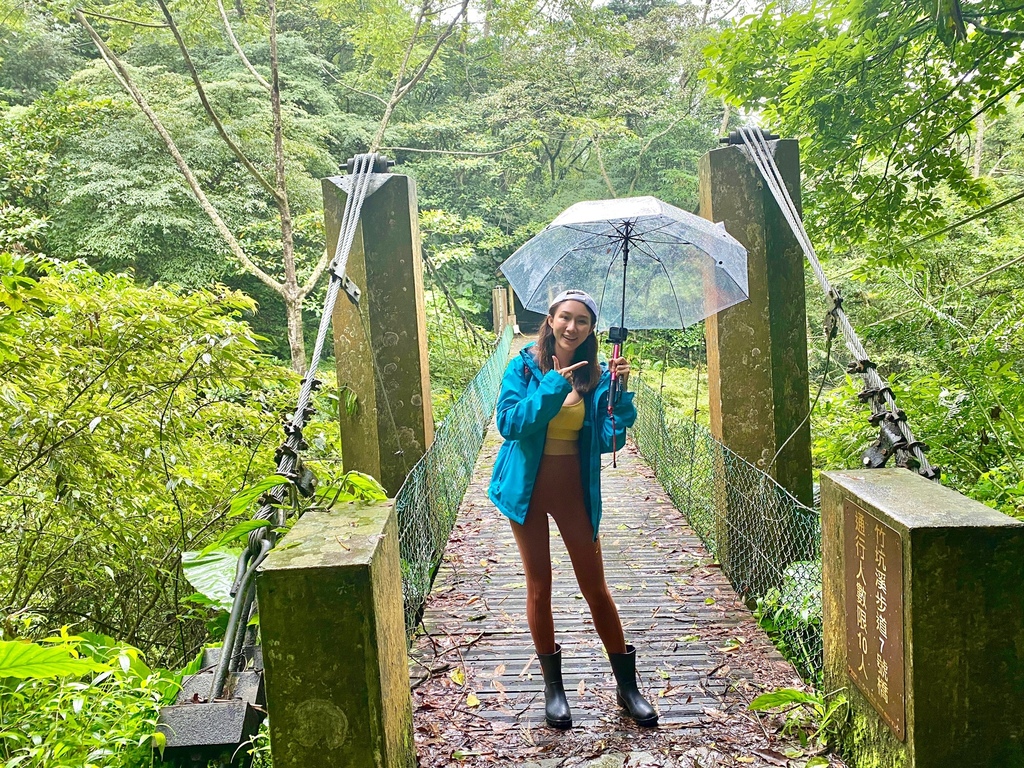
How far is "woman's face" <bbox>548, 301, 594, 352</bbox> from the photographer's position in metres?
1.79

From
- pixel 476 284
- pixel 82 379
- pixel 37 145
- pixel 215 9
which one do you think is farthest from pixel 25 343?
pixel 476 284

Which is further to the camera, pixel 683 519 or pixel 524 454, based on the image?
pixel 683 519

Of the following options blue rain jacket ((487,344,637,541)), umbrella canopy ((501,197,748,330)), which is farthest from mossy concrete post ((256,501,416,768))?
umbrella canopy ((501,197,748,330))

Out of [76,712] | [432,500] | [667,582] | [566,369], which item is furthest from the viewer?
[432,500]

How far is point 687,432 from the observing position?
4.21 m

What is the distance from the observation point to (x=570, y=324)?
5.87 ft

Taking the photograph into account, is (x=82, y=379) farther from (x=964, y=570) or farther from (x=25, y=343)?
(x=964, y=570)

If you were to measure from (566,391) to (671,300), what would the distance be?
87cm

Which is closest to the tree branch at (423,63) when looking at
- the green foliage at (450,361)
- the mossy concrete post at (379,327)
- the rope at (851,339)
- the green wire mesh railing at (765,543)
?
the green foliage at (450,361)

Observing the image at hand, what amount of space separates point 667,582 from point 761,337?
1128 millimetres

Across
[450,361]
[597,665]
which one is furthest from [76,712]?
[450,361]

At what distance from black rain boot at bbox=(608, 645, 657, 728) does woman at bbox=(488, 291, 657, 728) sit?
0.37ft

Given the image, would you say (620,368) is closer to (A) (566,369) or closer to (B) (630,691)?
(A) (566,369)

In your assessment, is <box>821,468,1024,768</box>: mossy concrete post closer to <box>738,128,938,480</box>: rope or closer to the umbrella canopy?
<box>738,128,938,480</box>: rope
